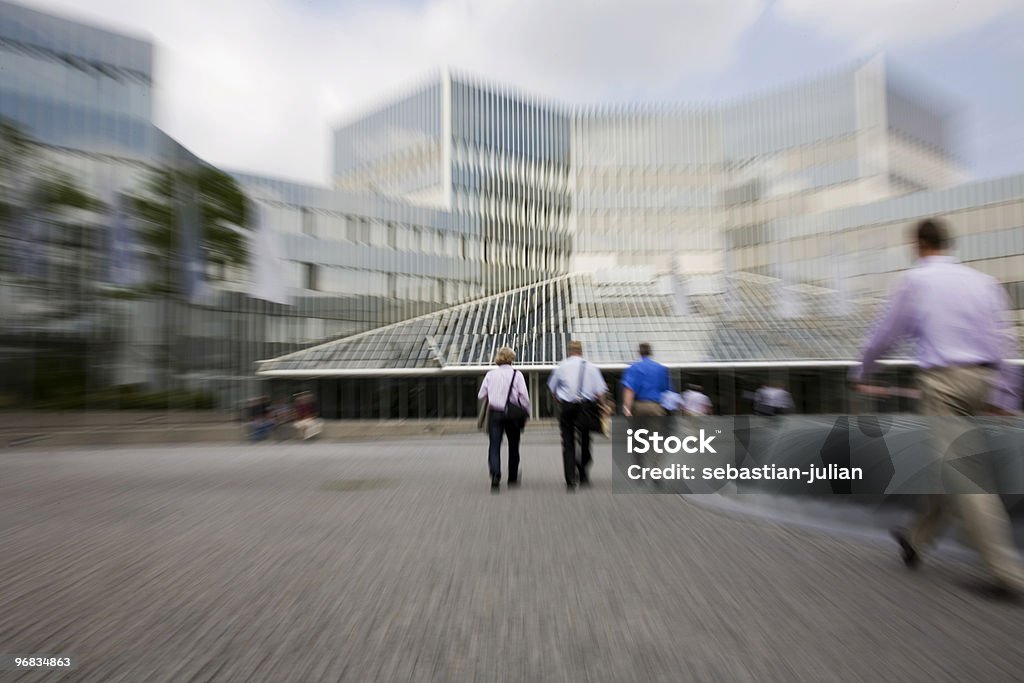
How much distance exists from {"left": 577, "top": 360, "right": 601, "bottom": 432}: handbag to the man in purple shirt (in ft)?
16.6

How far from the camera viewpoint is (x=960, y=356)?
4566 mm

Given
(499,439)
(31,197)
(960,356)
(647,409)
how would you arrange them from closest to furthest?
(960,356) < (499,439) < (647,409) < (31,197)

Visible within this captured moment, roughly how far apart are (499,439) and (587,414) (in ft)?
3.42

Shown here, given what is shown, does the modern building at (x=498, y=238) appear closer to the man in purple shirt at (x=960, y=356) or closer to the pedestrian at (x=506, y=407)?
the pedestrian at (x=506, y=407)

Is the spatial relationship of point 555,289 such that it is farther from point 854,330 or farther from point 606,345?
point 854,330

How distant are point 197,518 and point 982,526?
19.9 feet

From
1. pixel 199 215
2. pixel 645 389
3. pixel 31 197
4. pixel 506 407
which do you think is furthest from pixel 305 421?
pixel 645 389

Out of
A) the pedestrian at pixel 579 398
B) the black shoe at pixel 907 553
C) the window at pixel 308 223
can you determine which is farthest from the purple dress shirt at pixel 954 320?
the window at pixel 308 223

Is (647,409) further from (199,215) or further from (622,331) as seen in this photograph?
(622,331)

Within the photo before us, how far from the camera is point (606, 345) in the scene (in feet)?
125

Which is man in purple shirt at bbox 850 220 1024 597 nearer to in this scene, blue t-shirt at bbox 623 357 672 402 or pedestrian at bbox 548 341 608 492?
pedestrian at bbox 548 341 608 492

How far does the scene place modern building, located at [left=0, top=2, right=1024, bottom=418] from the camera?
25859 millimetres

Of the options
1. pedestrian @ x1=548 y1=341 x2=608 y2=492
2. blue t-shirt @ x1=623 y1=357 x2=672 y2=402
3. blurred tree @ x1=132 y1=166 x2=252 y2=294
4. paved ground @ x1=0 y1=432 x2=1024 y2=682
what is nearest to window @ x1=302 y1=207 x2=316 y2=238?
blurred tree @ x1=132 y1=166 x2=252 y2=294

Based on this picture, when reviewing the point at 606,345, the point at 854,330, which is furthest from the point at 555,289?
the point at 854,330
